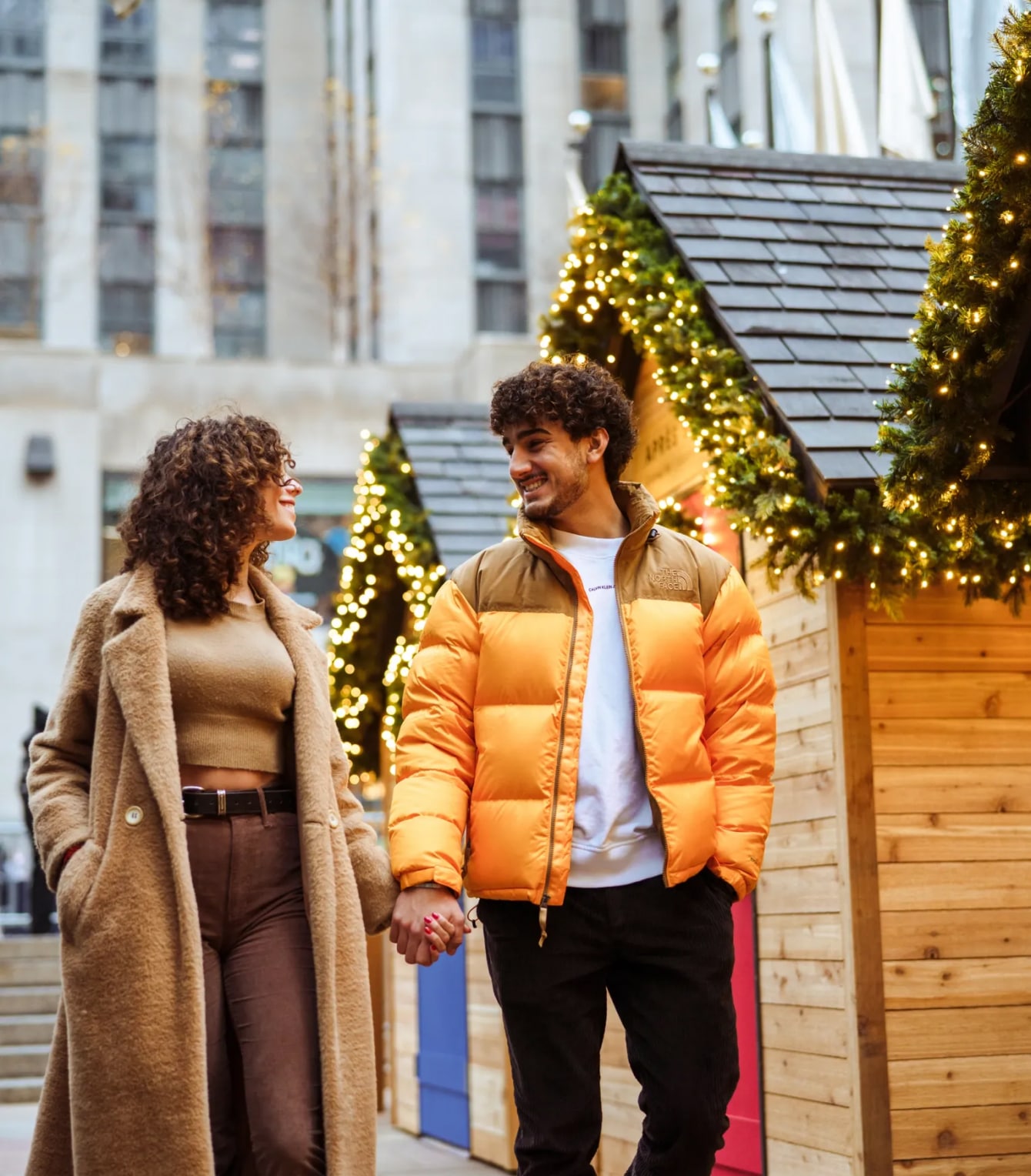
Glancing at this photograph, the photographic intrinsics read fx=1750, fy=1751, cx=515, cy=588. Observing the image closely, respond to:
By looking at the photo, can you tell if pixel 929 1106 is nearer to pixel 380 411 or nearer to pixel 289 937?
pixel 289 937

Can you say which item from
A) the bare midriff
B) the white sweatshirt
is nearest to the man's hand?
the white sweatshirt

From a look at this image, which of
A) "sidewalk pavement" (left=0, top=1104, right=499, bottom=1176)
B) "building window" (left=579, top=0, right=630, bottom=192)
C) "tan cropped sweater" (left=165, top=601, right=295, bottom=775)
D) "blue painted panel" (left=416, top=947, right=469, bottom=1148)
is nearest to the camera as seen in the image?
"tan cropped sweater" (left=165, top=601, right=295, bottom=775)

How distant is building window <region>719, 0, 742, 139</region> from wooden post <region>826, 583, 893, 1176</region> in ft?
94.9

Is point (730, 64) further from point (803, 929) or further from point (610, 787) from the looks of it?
point (610, 787)

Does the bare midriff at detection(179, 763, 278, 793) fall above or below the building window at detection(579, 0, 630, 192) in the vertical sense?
below

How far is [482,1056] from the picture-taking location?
8.85 metres

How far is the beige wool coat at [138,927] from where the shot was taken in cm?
355

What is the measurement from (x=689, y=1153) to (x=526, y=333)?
3405 cm

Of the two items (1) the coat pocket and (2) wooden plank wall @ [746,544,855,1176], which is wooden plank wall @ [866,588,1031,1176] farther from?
(1) the coat pocket

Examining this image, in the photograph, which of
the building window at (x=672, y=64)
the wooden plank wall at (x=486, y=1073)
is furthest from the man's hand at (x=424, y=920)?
the building window at (x=672, y=64)

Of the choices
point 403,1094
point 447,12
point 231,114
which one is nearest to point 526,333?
point 447,12

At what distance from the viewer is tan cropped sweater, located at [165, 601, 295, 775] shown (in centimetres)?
375

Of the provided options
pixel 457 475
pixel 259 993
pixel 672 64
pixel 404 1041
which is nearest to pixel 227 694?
pixel 259 993

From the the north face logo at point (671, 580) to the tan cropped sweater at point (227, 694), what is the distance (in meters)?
0.84
